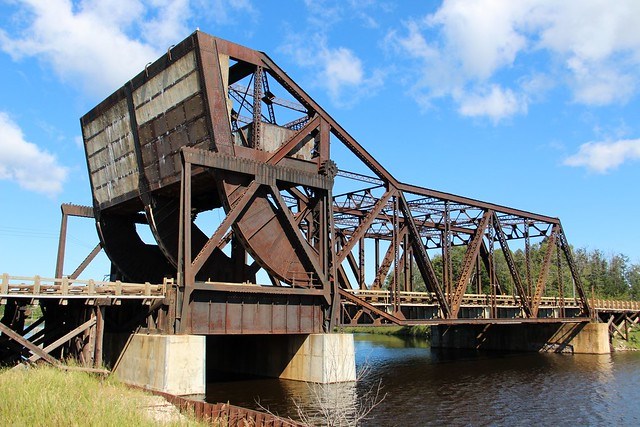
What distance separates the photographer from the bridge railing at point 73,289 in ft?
81.1

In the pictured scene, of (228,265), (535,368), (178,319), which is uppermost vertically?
(228,265)

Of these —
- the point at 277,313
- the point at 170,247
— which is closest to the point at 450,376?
the point at 277,313

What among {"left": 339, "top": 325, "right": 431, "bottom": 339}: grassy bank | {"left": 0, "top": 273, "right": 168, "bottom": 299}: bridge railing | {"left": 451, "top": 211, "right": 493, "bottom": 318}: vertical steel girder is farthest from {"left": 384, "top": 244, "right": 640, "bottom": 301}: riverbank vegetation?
{"left": 0, "top": 273, "right": 168, "bottom": 299}: bridge railing

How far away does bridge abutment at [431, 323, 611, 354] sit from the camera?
5575 cm

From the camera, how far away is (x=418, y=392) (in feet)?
101

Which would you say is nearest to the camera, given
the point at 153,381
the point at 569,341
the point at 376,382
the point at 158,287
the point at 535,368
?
the point at 153,381

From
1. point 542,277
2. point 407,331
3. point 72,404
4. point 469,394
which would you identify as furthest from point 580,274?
point 72,404

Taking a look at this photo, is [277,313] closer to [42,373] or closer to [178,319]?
[178,319]

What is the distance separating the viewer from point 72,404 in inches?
585

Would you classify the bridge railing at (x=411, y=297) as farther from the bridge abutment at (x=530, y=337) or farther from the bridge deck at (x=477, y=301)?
the bridge abutment at (x=530, y=337)

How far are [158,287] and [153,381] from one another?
451 cm

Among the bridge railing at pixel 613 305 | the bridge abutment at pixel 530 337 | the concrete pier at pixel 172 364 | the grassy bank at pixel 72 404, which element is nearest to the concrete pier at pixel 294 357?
the concrete pier at pixel 172 364

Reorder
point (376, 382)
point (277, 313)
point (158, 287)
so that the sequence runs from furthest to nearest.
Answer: point (376, 382) → point (277, 313) → point (158, 287)

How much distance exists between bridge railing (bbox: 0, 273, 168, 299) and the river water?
5.73 metres
